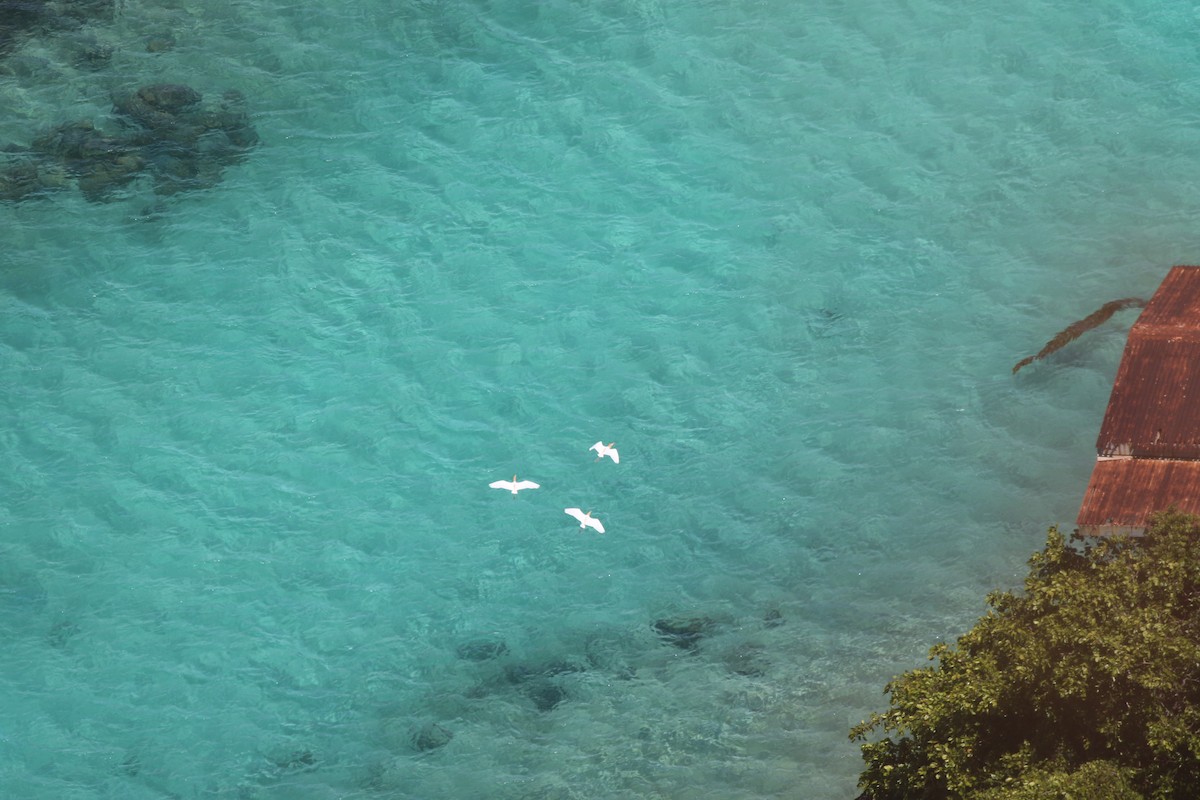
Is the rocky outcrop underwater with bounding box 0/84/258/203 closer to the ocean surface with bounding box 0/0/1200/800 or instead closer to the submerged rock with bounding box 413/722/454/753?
the ocean surface with bounding box 0/0/1200/800

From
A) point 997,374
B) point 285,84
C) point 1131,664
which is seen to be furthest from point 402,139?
point 1131,664

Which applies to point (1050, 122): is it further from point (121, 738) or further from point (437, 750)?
point (121, 738)

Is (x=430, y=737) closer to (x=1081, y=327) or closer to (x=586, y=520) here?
(x=586, y=520)

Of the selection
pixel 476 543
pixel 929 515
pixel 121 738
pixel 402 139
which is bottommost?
pixel 121 738

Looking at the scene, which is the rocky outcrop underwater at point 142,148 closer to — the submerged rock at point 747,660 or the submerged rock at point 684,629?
the submerged rock at point 684,629

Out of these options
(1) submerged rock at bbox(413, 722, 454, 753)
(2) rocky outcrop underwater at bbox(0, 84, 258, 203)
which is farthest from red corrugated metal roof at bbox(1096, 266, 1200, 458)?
(2) rocky outcrop underwater at bbox(0, 84, 258, 203)

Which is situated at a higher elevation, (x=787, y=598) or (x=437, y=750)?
(x=787, y=598)

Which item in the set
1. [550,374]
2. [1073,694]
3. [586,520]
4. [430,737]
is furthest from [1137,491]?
[550,374]

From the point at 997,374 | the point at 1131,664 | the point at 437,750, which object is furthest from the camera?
the point at 997,374

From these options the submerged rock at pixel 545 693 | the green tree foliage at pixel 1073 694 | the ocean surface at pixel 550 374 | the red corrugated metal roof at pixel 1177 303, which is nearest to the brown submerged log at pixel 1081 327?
the ocean surface at pixel 550 374
